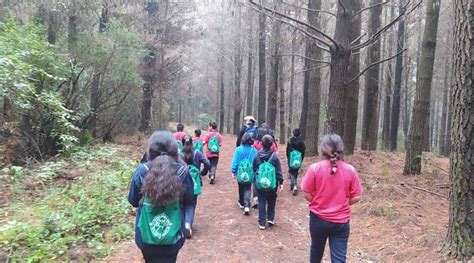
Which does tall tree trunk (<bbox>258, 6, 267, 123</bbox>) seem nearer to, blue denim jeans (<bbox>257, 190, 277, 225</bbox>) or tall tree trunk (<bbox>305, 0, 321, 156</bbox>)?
tall tree trunk (<bbox>305, 0, 321, 156</bbox>)

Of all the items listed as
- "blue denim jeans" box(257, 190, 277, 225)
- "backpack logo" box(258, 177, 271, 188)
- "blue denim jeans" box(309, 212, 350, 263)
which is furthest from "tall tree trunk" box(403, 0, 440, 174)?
"blue denim jeans" box(309, 212, 350, 263)

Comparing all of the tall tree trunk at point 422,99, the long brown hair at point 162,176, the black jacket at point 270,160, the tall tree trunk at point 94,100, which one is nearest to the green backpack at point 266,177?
the black jacket at point 270,160

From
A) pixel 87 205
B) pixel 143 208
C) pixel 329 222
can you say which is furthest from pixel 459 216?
pixel 87 205

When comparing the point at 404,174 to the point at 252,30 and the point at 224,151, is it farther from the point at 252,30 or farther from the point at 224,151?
the point at 252,30

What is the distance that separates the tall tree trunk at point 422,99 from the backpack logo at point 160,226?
8324 mm

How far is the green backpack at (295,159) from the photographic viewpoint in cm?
1012

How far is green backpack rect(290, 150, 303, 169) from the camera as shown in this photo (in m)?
10.1

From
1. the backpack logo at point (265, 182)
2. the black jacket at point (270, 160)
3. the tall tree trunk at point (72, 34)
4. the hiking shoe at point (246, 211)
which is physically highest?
the tall tree trunk at point (72, 34)

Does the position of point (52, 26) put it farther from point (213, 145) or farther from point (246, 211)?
point (246, 211)

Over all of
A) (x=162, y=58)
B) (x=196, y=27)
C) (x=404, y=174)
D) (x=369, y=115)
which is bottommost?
(x=404, y=174)

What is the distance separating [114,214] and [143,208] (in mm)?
4317

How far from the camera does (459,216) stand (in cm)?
513

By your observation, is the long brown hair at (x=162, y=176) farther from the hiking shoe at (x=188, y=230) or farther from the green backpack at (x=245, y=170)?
the green backpack at (x=245, y=170)

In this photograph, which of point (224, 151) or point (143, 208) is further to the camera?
point (224, 151)
